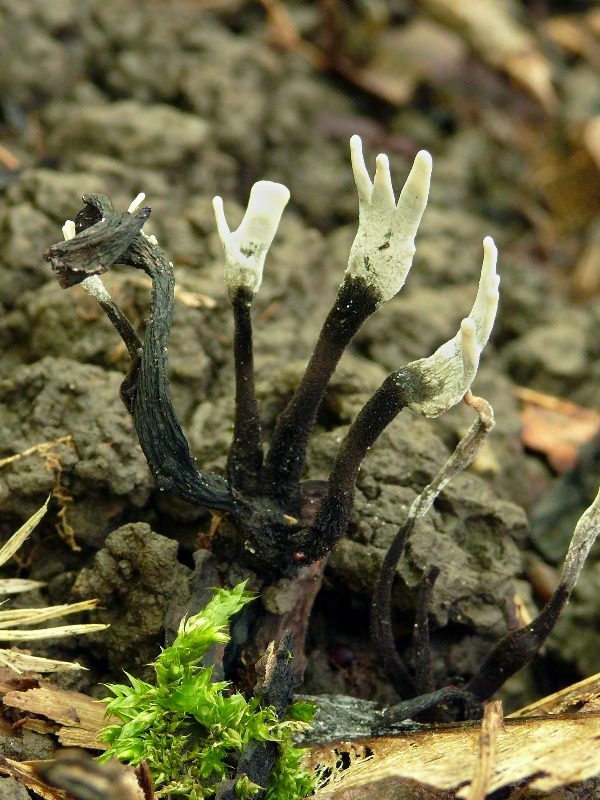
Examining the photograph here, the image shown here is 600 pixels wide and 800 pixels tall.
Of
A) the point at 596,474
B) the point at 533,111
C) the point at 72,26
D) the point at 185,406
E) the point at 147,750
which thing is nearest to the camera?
the point at 147,750

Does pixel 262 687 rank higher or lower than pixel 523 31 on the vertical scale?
lower

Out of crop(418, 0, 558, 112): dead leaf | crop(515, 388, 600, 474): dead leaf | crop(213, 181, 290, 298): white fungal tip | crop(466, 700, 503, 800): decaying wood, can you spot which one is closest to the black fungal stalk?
crop(213, 181, 290, 298): white fungal tip

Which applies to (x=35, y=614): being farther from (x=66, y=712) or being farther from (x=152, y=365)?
(x=152, y=365)

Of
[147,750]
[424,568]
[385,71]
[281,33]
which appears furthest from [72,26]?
[147,750]

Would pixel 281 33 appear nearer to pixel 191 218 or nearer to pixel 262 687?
pixel 191 218

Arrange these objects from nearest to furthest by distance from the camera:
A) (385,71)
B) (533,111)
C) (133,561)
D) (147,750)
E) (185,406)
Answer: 1. (147,750)
2. (133,561)
3. (185,406)
4. (385,71)
5. (533,111)

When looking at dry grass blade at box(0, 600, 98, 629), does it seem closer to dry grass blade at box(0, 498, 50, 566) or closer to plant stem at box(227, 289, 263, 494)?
dry grass blade at box(0, 498, 50, 566)
